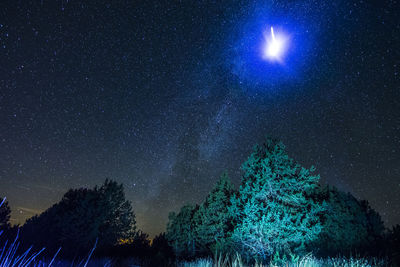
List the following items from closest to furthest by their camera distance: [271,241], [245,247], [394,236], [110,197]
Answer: [271,241], [245,247], [394,236], [110,197]

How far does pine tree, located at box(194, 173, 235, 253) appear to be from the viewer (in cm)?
2247

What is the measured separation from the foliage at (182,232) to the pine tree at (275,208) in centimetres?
1291

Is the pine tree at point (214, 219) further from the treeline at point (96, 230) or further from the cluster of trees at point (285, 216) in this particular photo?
the treeline at point (96, 230)

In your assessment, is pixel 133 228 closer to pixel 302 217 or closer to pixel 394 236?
pixel 302 217

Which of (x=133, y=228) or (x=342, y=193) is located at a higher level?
(x=342, y=193)

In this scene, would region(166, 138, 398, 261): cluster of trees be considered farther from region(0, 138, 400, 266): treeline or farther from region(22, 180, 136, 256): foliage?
region(22, 180, 136, 256): foliage

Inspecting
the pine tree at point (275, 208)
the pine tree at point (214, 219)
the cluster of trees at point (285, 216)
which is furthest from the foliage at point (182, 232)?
the pine tree at point (275, 208)

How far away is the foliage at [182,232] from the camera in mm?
26766

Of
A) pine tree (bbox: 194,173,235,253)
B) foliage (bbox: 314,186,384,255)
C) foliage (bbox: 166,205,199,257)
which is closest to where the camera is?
foliage (bbox: 314,186,384,255)

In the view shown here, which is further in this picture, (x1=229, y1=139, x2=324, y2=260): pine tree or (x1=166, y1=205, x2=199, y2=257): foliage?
(x1=166, y1=205, x2=199, y2=257): foliage

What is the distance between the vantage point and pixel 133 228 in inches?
1313

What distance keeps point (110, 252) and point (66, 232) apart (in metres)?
6.90

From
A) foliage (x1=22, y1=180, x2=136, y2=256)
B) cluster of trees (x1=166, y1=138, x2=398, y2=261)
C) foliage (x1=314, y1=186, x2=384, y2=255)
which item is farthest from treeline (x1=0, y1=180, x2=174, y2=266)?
foliage (x1=314, y1=186, x2=384, y2=255)

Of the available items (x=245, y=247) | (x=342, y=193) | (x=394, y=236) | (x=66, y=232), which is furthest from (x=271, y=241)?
(x=66, y=232)
